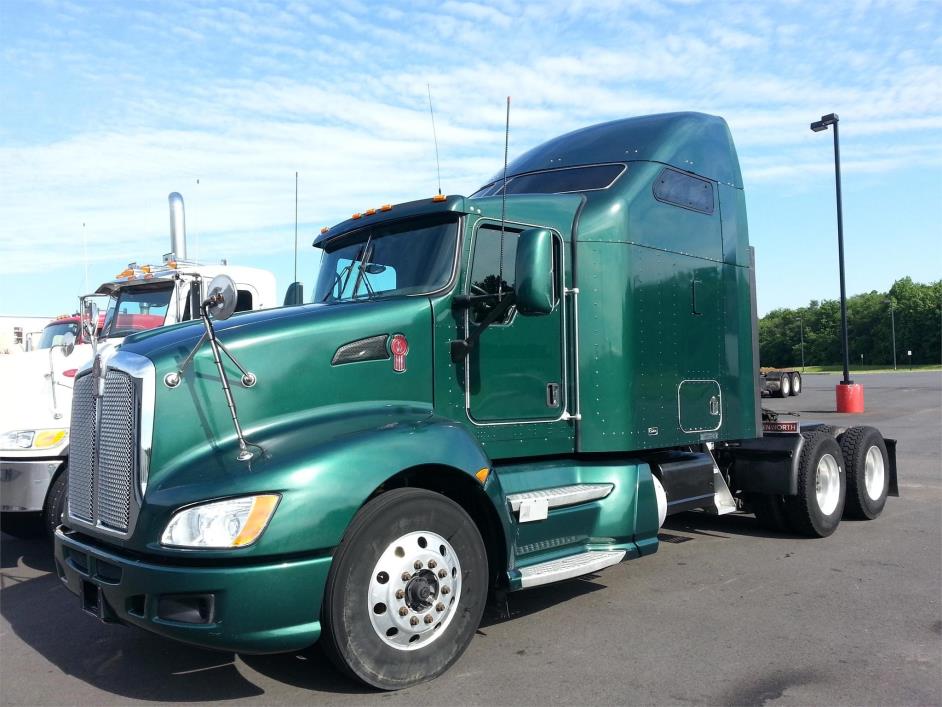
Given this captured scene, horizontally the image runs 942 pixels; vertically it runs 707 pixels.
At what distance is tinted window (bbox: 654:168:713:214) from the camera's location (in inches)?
251

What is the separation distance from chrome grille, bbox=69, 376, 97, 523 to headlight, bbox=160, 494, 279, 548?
92cm

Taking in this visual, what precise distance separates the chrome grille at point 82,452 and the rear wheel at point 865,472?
7.18 metres

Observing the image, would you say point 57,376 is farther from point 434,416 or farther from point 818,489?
point 818,489

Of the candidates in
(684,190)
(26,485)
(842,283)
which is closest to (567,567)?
(684,190)

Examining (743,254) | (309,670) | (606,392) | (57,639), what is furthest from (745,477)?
(57,639)

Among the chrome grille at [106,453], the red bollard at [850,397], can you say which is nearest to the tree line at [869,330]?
the red bollard at [850,397]

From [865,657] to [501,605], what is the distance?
6.76 ft

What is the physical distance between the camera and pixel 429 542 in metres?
4.29

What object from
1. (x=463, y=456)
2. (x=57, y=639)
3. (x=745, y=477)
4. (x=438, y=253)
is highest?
(x=438, y=253)

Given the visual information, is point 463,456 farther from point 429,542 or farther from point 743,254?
point 743,254

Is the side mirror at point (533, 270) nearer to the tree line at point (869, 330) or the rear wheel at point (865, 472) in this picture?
the rear wheel at point (865, 472)

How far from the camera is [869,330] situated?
10469 cm

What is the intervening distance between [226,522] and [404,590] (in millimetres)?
988

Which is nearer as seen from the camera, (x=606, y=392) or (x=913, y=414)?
(x=606, y=392)
